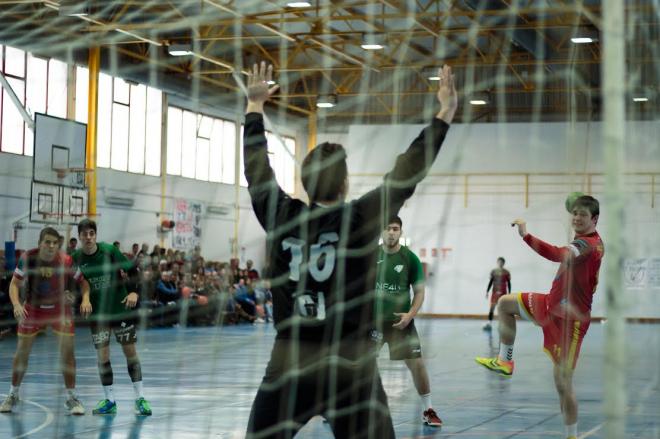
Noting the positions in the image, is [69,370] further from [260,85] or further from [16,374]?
[260,85]

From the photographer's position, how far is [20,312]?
948 cm

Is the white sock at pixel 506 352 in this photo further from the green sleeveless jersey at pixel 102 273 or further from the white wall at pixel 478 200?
the white wall at pixel 478 200

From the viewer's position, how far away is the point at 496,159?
33.8 m

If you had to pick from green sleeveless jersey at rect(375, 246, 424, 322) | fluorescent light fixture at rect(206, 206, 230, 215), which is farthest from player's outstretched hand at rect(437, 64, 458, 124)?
fluorescent light fixture at rect(206, 206, 230, 215)

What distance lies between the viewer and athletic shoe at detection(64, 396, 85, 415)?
30.9ft

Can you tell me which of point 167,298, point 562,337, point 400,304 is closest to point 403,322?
point 400,304

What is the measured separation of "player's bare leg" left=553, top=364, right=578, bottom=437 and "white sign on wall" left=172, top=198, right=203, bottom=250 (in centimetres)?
2046

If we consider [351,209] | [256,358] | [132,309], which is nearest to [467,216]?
[256,358]

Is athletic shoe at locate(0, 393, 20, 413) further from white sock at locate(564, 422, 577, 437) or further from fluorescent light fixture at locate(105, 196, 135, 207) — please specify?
fluorescent light fixture at locate(105, 196, 135, 207)

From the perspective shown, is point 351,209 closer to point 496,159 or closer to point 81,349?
point 81,349

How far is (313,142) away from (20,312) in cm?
2301

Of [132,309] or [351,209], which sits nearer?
[351,209]

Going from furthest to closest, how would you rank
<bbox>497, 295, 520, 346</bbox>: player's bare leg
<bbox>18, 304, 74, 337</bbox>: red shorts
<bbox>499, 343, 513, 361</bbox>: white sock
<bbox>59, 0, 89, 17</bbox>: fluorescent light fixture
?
<bbox>59, 0, 89, 17</bbox>: fluorescent light fixture, <bbox>18, 304, 74, 337</bbox>: red shorts, <bbox>499, 343, 513, 361</bbox>: white sock, <bbox>497, 295, 520, 346</bbox>: player's bare leg

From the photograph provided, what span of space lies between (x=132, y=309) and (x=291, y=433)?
19.2ft
